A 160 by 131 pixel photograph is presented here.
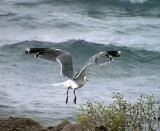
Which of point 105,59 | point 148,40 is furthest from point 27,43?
point 105,59

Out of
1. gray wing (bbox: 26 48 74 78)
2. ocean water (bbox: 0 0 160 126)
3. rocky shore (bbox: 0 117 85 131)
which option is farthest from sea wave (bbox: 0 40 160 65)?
rocky shore (bbox: 0 117 85 131)

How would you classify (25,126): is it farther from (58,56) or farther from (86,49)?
(86,49)

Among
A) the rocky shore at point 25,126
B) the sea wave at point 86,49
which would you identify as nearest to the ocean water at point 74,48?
the sea wave at point 86,49

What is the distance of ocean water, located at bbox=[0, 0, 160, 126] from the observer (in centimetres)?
1084

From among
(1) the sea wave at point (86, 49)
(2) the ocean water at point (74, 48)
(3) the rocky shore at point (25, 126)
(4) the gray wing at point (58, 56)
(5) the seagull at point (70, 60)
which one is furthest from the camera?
(1) the sea wave at point (86, 49)

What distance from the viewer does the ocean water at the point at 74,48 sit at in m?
10.8

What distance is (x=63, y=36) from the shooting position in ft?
54.9

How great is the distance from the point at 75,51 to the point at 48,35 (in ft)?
5.45

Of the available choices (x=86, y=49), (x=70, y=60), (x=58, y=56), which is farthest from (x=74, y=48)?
(x=70, y=60)

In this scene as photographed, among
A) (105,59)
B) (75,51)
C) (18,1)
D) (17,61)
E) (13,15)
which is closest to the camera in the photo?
(105,59)

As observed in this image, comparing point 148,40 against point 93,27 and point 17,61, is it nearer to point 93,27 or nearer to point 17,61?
point 93,27

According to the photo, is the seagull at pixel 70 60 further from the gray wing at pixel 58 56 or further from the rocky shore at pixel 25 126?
the rocky shore at pixel 25 126

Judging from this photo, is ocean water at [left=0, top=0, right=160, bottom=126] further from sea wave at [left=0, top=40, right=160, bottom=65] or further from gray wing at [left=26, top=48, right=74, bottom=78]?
gray wing at [left=26, top=48, right=74, bottom=78]

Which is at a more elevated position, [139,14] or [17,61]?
[139,14]
